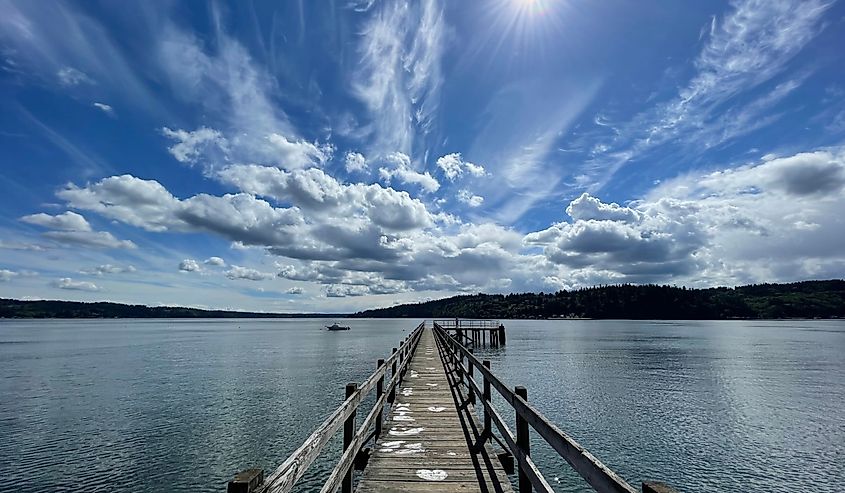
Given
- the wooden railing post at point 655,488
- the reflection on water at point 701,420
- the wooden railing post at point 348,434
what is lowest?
the reflection on water at point 701,420

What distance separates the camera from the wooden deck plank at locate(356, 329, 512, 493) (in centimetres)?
646

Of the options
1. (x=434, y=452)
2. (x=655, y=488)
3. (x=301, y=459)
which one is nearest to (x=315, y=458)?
(x=301, y=459)

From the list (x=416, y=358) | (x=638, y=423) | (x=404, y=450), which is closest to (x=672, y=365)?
(x=638, y=423)

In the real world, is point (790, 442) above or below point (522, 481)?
below

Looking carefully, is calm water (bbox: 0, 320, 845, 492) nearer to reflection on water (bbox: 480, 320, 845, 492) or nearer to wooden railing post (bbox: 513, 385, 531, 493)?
reflection on water (bbox: 480, 320, 845, 492)

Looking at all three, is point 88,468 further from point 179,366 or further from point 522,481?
point 179,366

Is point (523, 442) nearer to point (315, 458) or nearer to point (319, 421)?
point (315, 458)

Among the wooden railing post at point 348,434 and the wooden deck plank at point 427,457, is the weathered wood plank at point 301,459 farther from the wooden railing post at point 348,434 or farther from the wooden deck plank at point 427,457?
the wooden deck plank at point 427,457

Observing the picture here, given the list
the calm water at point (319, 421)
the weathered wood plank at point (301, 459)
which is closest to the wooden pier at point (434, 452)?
the weathered wood plank at point (301, 459)

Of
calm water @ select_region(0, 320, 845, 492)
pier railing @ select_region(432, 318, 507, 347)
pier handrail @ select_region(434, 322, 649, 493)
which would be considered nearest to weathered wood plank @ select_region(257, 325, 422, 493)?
pier handrail @ select_region(434, 322, 649, 493)

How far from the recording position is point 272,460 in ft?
48.8

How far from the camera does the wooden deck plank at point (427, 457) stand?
255 inches

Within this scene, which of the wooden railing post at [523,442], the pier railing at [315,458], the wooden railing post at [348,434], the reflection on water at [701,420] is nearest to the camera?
the pier railing at [315,458]

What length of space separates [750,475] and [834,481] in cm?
215
